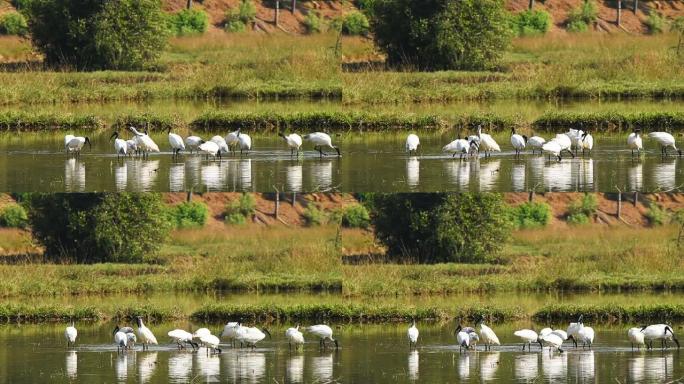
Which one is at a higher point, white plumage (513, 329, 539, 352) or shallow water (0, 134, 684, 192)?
shallow water (0, 134, 684, 192)

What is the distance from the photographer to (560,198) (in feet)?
138

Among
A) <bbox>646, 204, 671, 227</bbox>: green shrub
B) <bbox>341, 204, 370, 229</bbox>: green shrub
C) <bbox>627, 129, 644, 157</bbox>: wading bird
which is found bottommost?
<bbox>646, 204, 671, 227</bbox>: green shrub

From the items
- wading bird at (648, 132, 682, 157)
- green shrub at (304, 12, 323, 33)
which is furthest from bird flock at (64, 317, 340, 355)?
green shrub at (304, 12, 323, 33)

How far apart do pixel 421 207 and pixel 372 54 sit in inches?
305

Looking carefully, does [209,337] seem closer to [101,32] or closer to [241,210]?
[101,32]

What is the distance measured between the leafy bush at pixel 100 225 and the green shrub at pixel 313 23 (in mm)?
7455

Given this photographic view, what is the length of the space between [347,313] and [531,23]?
17.9 meters

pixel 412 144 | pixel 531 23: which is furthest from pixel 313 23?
pixel 412 144

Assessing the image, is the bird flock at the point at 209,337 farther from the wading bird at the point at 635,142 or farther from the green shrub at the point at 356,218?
the green shrub at the point at 356,218

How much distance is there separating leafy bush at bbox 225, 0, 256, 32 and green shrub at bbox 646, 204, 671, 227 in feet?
35.2

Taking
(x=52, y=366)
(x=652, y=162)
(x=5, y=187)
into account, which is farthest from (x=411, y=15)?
(x=52, y=366)

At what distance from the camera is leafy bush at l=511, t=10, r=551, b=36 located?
1618 inches

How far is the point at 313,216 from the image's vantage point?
125ft

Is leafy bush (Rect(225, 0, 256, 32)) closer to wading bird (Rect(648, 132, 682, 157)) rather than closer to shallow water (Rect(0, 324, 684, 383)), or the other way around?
wading bird (Rect(648, 132, 682, 157))
